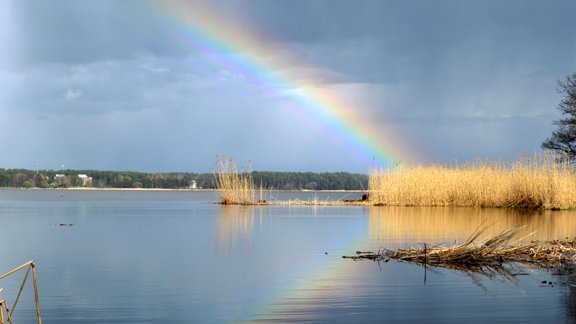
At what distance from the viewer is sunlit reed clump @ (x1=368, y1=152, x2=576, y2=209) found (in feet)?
117

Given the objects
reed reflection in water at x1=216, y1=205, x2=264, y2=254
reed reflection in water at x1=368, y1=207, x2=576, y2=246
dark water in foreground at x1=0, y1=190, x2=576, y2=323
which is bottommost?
dark water in foreground at x1=0, y1=190, x2=576, y2=323

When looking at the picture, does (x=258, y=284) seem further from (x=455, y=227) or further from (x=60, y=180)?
(x=60, y=180)

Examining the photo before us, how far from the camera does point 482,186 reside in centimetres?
3953

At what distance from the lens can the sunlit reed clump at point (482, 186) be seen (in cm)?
3566

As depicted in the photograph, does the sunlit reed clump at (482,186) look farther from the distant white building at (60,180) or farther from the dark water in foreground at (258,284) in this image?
the distant white building at (60,180)

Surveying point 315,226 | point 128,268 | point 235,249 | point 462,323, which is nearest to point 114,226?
point 315,226

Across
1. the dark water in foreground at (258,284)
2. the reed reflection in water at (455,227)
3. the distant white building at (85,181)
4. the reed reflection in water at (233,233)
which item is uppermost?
the distant white building at (85,181)

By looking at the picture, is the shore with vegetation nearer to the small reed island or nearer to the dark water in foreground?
the small reed island

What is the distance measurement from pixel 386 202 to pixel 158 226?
18.9 m

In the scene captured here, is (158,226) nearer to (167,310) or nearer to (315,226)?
(315,226)

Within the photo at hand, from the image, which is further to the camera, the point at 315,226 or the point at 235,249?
the point at 315,226

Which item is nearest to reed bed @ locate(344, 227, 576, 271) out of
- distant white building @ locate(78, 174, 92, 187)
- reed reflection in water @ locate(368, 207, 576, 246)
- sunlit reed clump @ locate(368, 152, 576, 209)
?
reed reflection in water @ locate(368, 207, 576, 246)

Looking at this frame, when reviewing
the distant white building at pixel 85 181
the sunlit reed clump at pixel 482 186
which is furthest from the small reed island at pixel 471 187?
the distant white building at pixel 85 181

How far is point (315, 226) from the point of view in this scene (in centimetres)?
2769
